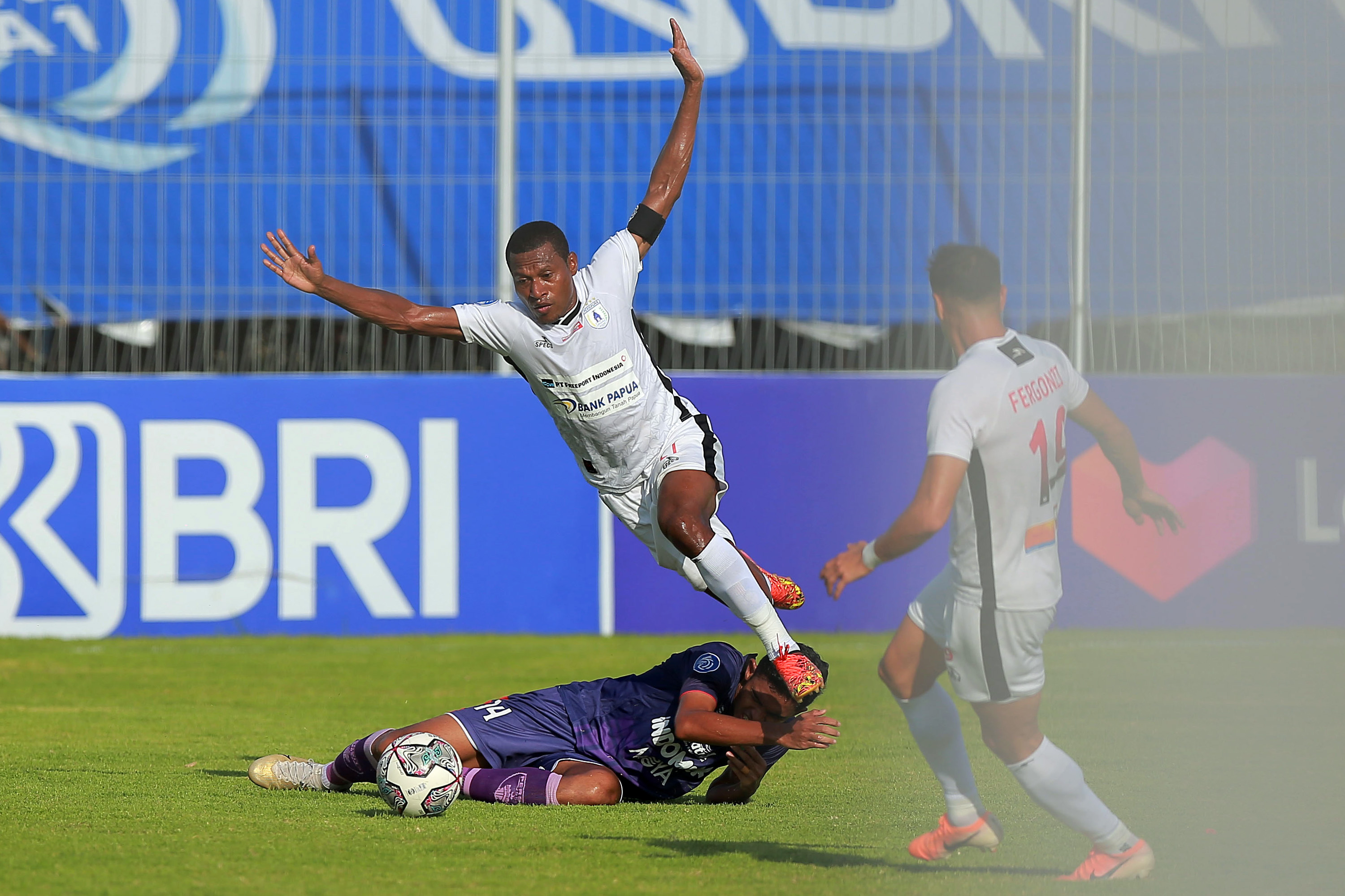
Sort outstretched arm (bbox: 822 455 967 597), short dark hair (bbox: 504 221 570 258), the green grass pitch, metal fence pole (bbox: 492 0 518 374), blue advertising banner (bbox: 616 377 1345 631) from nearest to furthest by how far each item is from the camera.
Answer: outstretched arm (bbox: 822 455 967 597) < the green grass pitch < short dark hair (bbox: 504 221 570 258) < blue advertising banner (bbox: 616 377 1345 631) < metal fence pole (bbox: 492 0 518 374)

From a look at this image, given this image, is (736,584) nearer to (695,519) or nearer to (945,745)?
(695,519)

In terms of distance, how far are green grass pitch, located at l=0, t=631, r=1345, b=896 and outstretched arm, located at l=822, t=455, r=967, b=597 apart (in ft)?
3.08

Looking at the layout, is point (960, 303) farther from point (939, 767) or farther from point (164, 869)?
point (164, 869)

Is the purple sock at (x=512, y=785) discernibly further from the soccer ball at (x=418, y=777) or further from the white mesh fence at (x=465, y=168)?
the white mesh fence at (x=465, y=168)

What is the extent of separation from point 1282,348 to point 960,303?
1.04 meters

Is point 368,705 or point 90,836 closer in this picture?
point 90,836

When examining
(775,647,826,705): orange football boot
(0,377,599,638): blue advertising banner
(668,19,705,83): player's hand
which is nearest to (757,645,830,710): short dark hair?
(775,647,826,705): orange football boot

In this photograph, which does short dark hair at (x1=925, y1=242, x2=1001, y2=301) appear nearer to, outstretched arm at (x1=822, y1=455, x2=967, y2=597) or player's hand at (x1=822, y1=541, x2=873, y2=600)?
outstretched arm at (x1=822, y1=455, x2=967, y2=597)

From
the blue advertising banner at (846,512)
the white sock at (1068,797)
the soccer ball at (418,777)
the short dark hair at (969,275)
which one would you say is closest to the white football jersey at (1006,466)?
the short dark hair at (969,275)

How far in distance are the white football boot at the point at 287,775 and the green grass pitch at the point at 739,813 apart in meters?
0.08

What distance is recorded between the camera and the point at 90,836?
17.4ft

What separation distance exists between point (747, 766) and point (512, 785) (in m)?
1.00

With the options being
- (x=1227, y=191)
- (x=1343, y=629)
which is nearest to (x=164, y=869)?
(x=1343, y=629)

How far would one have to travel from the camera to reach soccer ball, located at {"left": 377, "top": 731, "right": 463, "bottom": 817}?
5.67 metres
